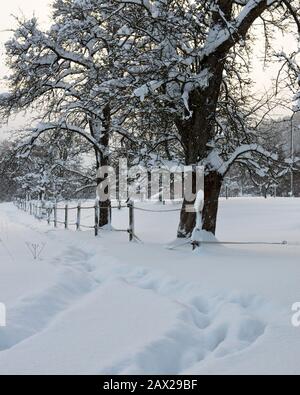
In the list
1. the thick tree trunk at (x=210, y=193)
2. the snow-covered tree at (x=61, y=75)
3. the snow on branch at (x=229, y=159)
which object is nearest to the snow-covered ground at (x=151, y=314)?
the thick tree trunk at (x=210, y=193)

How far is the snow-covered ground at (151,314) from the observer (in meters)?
3.39

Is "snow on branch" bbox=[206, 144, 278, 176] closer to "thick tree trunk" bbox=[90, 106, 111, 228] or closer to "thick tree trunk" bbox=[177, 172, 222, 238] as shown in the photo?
"thick tree trunk" bbox=[177, 172, 222, 238]

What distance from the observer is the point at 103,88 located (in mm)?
9984

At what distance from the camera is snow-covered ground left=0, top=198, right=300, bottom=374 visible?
339 cm

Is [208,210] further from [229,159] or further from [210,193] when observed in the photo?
[229,159]

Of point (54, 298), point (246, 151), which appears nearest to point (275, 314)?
point (54, 298)

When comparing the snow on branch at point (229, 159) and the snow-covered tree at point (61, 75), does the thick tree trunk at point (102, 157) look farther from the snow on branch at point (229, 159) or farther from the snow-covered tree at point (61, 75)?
the snow on branch at point (229, 159)

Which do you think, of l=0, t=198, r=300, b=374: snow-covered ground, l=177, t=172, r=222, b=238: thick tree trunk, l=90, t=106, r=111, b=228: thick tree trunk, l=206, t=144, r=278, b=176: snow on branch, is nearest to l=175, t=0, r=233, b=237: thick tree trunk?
l=177, t=172, r=222, b=238: thick tree trunk

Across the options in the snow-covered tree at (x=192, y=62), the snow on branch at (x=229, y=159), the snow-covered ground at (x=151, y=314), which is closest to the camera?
the snow-covered ground at (x=151, y=314)

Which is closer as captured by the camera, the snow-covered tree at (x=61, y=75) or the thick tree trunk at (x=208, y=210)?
the thick tree trunk at (x=208, y=210)

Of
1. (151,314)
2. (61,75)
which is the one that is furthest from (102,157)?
(151,314)

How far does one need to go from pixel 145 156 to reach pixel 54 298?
5.98 m

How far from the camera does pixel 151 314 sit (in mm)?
4617

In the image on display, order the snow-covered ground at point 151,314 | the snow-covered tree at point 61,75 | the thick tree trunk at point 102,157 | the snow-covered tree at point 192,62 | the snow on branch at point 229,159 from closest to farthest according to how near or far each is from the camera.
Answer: the snow-covered ground at point 151,314, the snow-covered tree at point 192,62, the snow on branch at point 229,159, the snow-covered tree at point 61,75, the thick tree trunk at point 102,157
